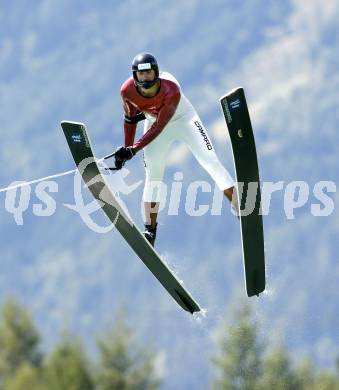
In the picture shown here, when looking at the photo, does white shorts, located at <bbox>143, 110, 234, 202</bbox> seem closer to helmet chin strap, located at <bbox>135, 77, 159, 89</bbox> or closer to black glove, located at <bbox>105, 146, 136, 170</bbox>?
black glove, located at <bbox>105, 146, 136, 170</bbox>

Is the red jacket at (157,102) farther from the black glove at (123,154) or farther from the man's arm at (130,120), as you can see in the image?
the man's arm at (130,120)

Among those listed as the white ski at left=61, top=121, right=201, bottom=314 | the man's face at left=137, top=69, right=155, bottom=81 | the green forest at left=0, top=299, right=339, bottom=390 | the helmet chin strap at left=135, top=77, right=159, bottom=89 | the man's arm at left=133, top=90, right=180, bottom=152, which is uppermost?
the man's face at left=137, top=69, right=155, bottom=81

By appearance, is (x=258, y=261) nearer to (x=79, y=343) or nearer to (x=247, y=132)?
(x=247, y=132)

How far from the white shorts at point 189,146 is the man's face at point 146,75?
0.84 m

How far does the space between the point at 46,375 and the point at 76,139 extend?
22.5 m

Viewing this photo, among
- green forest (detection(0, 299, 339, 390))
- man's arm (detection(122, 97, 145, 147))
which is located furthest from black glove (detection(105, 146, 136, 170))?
green forest (detection(0, 299, 339, 390))

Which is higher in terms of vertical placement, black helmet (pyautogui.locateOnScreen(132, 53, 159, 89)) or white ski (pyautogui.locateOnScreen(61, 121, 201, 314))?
black helmet (pyautogui.locateOnScreen(132, 53, 159, 89))

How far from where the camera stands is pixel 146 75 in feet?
52.3

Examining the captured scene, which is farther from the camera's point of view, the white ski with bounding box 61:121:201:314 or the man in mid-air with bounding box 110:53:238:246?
the white ski with bounding box 61:121:201:314

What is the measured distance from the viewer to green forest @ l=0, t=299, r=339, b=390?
29.7 meters

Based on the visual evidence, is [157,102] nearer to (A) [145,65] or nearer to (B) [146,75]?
(B) [146,75]

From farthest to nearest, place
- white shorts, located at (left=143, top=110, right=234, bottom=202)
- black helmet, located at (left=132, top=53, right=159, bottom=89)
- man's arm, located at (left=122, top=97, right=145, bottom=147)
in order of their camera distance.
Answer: man's arm, located at (left=122, top=97, right=145, bottom=147) → white shorts, located at (left=143, top=110, right=234, bottom=202) → black helmet, located at (left=132, top=53, right=159, bottom=89)

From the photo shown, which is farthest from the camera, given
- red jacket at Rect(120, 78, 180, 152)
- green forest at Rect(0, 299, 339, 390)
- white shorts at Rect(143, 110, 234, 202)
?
green forest at Rect(0, 299, 339, 390)

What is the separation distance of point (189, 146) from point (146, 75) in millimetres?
1212
